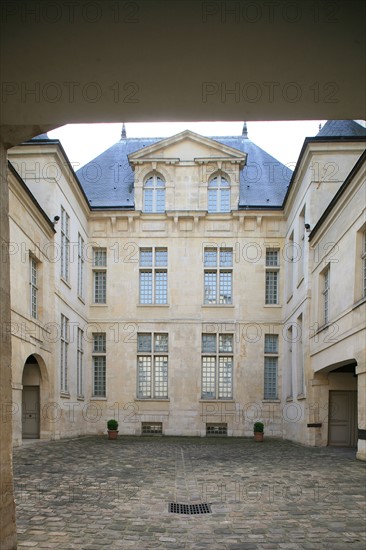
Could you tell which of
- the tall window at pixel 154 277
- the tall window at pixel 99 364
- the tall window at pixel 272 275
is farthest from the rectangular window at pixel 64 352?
the tall window at pixel 272 275

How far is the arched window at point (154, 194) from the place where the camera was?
2478cm

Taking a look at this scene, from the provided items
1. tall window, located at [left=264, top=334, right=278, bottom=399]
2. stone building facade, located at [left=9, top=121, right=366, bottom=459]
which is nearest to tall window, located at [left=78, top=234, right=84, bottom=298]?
stone building facade, located at [left=9, top=121, right=366, bottom=459]

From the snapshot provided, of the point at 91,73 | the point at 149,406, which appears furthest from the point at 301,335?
the point at 91,73

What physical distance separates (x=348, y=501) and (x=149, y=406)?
1609 cm

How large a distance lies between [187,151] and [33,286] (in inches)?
411

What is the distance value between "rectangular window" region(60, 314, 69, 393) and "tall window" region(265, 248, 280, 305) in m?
8.71

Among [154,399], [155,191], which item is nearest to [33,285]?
[154,399]

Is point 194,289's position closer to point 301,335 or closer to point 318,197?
point 301,335

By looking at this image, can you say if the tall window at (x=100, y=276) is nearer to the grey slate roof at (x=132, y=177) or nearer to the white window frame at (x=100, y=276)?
the white window frame at (x=100, y=276)

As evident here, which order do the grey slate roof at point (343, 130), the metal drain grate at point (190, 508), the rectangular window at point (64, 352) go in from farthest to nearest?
the rectangular window at point (64, 352) < the grey slate roof at point (343, 130) < the metal drain grate at point (190, 508)

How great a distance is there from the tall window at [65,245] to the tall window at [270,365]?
8.89 metres

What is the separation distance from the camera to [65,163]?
19141 millimetres

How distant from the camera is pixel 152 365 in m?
24.0

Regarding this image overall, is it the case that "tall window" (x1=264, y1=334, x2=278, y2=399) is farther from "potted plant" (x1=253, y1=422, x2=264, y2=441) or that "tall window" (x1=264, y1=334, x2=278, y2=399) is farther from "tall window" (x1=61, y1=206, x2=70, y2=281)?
"tall window" (x1=61, y1=206, x2=70, y2=281)
